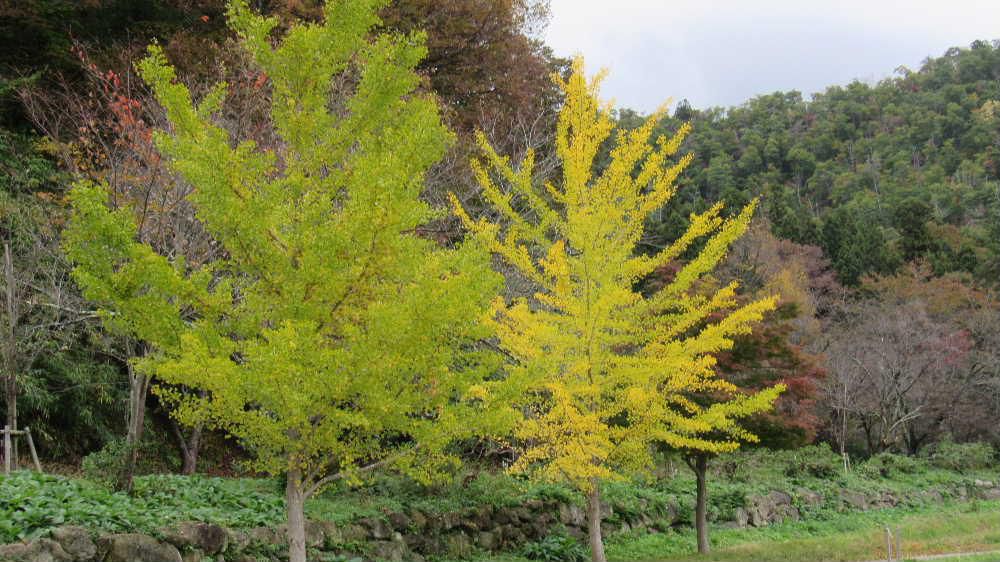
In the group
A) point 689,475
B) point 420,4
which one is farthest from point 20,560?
point 689,475

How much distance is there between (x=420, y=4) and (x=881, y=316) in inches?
927

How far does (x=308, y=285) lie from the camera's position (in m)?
6.37

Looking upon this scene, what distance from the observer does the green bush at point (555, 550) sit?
11812mm

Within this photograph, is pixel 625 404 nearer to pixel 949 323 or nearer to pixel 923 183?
pixel 949 323

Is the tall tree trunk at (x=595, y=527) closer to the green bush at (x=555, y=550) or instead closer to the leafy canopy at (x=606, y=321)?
the leafy canopy at (x=606, y=321)

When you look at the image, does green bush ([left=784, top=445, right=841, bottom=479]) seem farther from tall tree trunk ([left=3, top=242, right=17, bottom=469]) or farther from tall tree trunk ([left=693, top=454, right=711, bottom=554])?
tall tree trunk ([left=3, top=242, right=17, bottom=469])

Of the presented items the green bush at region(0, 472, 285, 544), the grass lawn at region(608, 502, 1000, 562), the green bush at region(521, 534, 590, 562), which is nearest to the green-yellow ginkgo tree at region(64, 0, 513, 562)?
the green bush at region(0, 472, 285, 544)

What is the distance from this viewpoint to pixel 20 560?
5977 millimetres

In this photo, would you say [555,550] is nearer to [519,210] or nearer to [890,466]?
[519,210]

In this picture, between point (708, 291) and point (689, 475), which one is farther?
point (689, 475)

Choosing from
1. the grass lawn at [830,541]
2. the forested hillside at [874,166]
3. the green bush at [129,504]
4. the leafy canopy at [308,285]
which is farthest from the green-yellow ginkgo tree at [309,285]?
the forested hillside at [874,166]

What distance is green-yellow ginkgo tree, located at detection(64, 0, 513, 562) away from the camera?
583 cm

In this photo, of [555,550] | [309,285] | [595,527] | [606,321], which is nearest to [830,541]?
[555,550]

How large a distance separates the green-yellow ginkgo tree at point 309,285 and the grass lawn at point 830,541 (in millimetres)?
6993
